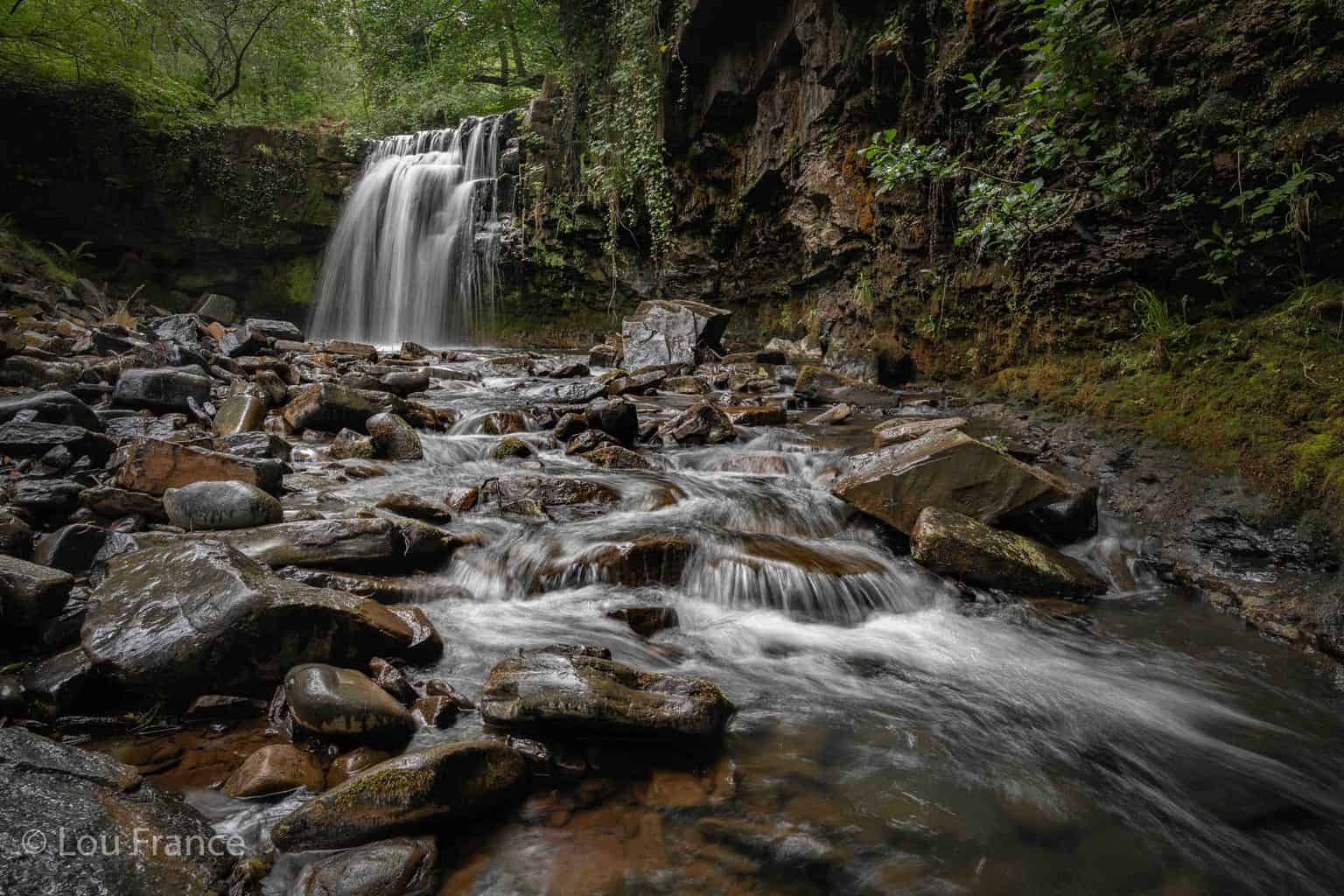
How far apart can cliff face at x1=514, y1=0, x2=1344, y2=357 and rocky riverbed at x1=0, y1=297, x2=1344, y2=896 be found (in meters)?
1.95

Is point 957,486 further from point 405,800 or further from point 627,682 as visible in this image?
point 405,800

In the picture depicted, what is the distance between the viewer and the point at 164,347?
24.2 ft

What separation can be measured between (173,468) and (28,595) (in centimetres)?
166

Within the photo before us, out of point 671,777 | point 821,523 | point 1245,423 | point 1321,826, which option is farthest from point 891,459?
point 671,777

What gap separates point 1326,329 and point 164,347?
1084 cm

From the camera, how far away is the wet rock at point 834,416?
23.2 feet

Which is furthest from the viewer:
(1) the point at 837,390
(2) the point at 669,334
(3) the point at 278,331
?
(3) the point at 278,331

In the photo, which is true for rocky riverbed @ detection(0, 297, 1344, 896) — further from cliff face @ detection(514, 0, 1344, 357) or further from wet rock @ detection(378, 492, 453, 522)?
cliff face @ detection(514, 0, 1344, 357)

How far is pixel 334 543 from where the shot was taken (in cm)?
320

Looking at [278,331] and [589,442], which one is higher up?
[278,331]

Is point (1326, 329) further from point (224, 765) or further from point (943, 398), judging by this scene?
point (224, 765)

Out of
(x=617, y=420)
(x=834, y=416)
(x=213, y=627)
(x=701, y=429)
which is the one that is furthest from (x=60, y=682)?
(x=834, y=416)

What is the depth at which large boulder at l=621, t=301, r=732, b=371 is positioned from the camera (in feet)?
35.7

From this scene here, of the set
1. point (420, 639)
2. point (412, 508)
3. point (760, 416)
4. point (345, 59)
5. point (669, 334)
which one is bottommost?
point (420, 639)
